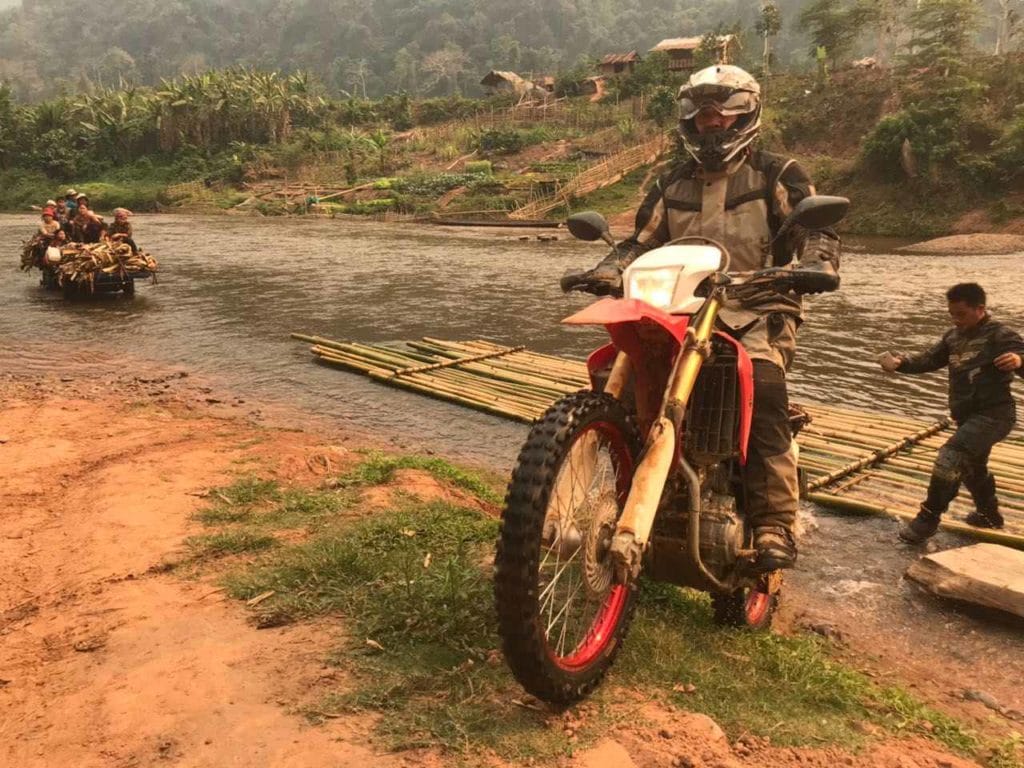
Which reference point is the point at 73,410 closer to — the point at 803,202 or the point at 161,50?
the point at 803,202

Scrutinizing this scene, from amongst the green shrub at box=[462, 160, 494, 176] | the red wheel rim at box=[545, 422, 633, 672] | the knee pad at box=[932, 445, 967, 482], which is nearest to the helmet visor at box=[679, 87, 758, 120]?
the red wheel rim at box=[545, 422, 633, 672]

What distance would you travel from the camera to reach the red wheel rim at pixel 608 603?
2820 mm

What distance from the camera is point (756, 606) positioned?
3.86 metres

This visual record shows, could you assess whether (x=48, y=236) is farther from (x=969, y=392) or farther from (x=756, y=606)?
(x=969, y=392)

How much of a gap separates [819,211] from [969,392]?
267 centimetres

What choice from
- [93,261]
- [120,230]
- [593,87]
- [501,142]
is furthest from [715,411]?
[593,87]

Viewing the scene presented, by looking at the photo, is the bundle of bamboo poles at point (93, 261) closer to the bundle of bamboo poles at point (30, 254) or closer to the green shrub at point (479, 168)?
the bundle of bamboo poles at point (30, 254)

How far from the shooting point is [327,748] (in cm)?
247

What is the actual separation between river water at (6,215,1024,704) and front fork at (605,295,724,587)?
1874 millimetres

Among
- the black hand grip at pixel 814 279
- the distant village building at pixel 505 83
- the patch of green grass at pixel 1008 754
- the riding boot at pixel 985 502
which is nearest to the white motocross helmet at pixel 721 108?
the black hand grip at pixel 814 279

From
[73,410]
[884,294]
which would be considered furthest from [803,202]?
[884,294]

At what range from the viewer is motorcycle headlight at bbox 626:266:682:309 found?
2949mm

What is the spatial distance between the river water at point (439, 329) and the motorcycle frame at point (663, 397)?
1850 millimetres

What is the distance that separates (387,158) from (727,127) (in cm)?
5086
